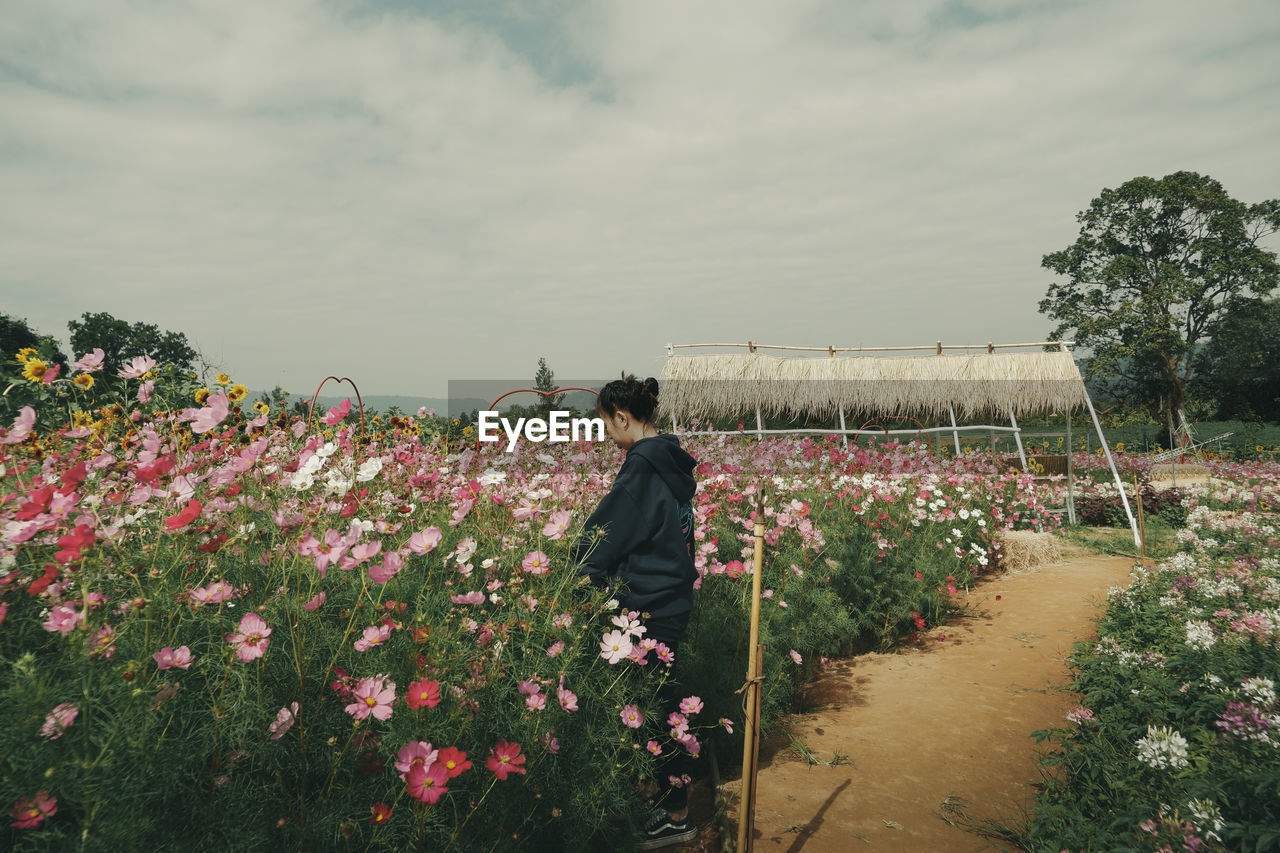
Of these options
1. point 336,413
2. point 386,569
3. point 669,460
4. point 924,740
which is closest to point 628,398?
point 669,460

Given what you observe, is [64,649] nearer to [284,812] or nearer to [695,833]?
[284,812]

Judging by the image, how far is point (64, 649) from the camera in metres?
1.55

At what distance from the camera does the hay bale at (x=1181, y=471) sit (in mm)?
14794

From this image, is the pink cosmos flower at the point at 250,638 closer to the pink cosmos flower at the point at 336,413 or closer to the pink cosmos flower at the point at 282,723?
the pink cosmos flower at the point at 282,723

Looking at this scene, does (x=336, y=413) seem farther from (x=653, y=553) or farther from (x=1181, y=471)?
(x=1181, y=471)

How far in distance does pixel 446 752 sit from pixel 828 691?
324cm

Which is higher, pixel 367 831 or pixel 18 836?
pixel 18 836

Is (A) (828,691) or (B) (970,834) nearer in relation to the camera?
(B) (970,834)

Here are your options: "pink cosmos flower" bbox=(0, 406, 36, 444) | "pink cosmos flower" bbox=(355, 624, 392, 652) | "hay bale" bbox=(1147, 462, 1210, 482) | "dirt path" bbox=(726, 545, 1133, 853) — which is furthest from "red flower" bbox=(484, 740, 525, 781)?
"hay bale" bbox=(1147, 462, 1210, 482)

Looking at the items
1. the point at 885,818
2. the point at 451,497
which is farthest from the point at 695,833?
the point at 451,497

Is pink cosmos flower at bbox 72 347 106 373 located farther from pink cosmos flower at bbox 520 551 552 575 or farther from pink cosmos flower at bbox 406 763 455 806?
pink cosmos flower at bbox 406 763 455 806

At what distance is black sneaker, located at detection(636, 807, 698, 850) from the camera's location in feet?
8.07

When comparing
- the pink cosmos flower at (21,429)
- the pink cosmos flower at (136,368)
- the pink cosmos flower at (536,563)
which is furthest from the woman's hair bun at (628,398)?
the pink cosmos flower at (21,429)

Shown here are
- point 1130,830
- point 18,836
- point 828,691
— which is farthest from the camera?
point 828,691
